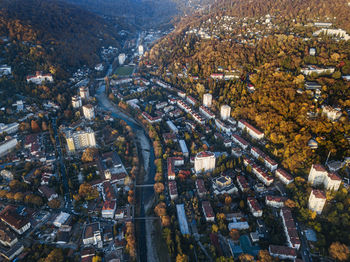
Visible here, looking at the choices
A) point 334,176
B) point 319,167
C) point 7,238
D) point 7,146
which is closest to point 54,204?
point 7,238

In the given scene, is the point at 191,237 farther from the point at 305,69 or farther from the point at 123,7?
the point at 123,7

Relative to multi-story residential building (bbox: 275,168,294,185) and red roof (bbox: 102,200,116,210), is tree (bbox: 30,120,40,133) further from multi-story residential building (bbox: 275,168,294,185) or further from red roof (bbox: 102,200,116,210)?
multi-story residential building (bbox: 275,168,294,185)

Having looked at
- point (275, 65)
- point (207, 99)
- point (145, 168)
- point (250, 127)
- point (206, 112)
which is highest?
point (275, 65)

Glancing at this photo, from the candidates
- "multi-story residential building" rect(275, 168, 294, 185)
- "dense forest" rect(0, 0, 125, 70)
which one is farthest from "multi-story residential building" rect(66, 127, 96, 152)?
"dense forest" rect(0, 0, 125, 70)

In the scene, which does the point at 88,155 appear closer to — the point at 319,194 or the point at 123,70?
the point at 319,194

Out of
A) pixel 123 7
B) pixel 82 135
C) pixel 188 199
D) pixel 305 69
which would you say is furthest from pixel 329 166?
pixel 123 7

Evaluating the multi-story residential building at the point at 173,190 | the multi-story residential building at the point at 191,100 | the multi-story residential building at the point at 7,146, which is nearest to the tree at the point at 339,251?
the multi-story residential building at the point at 173,190
